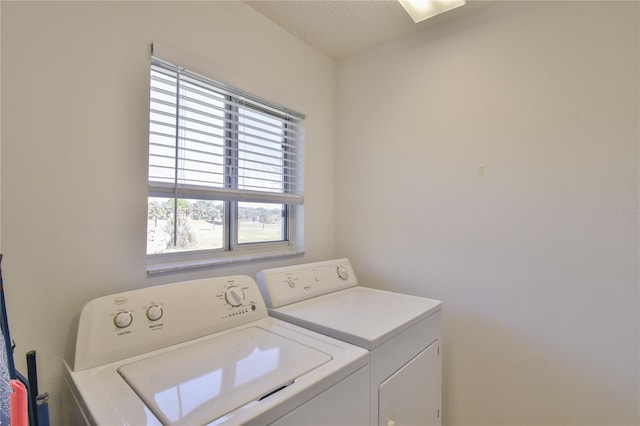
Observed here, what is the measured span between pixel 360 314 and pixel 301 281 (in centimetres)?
37

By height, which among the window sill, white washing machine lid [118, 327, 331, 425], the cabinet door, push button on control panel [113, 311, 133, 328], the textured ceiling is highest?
the textured ceiling

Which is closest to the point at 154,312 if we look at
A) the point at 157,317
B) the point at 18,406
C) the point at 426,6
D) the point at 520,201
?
the point at 157,317

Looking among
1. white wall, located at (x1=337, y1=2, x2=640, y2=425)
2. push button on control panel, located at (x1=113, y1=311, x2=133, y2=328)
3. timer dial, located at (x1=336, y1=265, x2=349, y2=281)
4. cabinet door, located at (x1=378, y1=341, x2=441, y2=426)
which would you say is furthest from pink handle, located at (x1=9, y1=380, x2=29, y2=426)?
white wall, located at (x1=337, y1=2, x2=640, y2=425)

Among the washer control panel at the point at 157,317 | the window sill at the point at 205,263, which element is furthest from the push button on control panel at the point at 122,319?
the window sill at the point at 205,263

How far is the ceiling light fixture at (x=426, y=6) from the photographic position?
1.40 metres

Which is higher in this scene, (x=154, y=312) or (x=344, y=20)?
(x=344, y=20)

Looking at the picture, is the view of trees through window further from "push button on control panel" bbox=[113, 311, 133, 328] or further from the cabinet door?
the cabinet door

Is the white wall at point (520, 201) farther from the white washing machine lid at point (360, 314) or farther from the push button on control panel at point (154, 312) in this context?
the push button on control panel at point (154, 312)

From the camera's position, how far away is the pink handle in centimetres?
60

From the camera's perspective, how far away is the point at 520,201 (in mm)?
1456

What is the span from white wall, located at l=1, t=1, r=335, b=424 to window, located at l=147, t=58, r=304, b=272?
0.09 metres

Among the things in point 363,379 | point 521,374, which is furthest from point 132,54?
point 521,374

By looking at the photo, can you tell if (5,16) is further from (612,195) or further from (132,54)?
(612,195)

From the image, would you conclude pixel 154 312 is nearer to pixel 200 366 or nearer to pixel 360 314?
pixel 200 366
